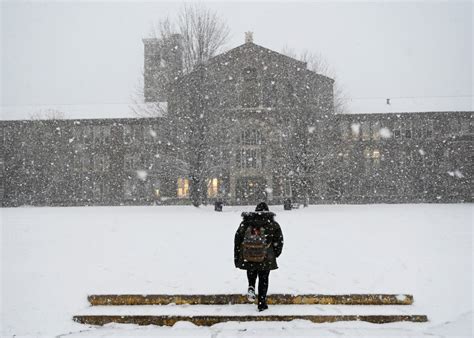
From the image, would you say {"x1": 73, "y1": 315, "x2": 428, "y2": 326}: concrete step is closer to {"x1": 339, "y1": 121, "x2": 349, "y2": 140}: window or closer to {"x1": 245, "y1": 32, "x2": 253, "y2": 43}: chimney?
{"x1": 245, "y1": 32, "x2": 253, "y2": 43}: chimney

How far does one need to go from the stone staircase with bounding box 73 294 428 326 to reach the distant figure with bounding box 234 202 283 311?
1.17 ft

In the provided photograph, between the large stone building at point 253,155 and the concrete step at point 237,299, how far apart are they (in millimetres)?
27407

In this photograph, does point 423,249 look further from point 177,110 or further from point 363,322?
point 177,110

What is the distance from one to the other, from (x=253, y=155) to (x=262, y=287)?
1353 inches

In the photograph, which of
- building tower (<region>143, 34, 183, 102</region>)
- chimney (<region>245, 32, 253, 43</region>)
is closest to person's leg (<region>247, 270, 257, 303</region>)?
building tower (<region>143, 34, 183, 102</region>)

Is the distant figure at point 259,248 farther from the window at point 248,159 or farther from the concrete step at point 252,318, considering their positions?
the window at point 248,159

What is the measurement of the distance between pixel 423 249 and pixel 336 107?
27.8 m

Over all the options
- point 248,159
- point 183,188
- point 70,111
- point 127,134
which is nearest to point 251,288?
point 248,159

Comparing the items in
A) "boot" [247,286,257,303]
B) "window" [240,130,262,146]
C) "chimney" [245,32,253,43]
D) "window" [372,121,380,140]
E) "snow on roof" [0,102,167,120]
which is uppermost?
"chimney" [245,32,253,43]

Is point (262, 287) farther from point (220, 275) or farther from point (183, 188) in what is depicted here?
point (183, 188)

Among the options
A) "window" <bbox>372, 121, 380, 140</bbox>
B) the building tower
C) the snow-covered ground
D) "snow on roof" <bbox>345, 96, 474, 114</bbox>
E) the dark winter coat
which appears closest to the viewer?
the snow-covered ground

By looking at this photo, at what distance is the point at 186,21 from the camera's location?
33.9 m

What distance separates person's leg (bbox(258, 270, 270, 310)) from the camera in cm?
658

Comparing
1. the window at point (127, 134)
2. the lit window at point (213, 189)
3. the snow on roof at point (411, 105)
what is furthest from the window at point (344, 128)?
the window at point (127, 134)
